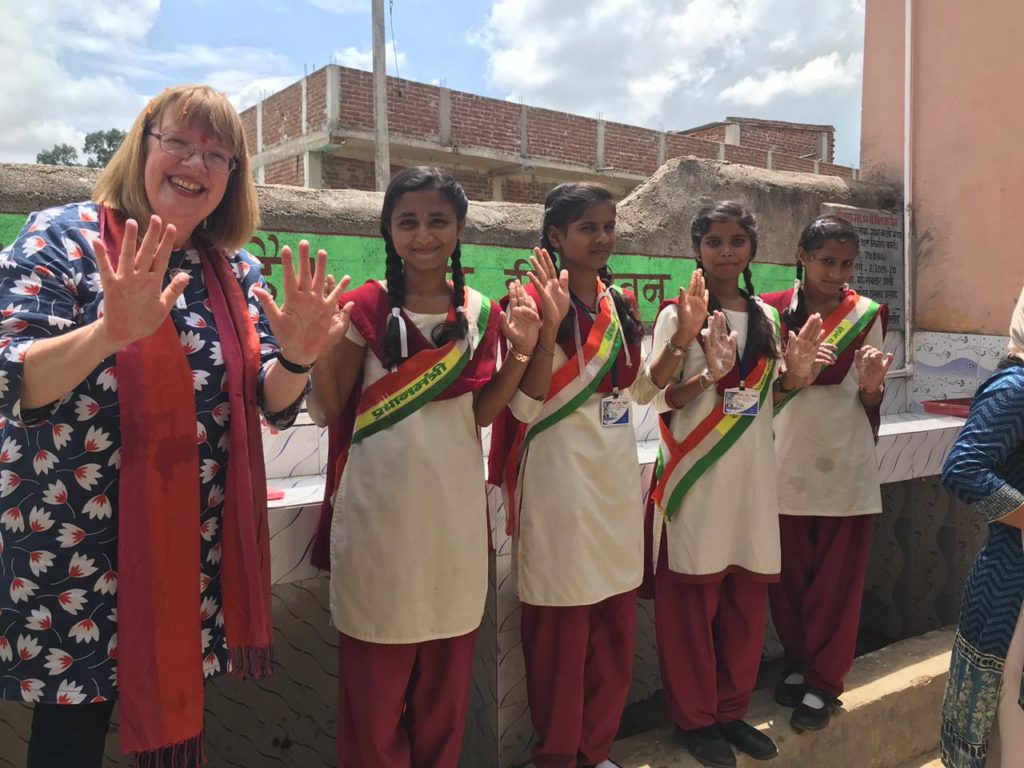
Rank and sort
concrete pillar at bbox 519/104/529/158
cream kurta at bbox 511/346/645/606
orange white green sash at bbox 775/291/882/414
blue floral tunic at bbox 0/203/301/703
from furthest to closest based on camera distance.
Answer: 1. concrete pillar at bbox 519/104/529/158
2. orange white green sash at bbox 775/291/882/414
3. cream kurta at bbox 511/346/645/606
4. blue floral tunic at bbox 0/203/301/703

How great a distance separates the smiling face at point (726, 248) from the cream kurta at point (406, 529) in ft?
3.11

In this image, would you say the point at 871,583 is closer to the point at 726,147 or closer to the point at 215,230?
the point at 215,230

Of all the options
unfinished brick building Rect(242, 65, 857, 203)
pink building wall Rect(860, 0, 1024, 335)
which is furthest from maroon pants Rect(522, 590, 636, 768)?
unfinished brick building Rect(242, 65, 857, 203)

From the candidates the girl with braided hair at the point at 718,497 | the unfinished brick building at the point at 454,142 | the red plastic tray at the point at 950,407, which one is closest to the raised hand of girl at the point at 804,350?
the girl with braided hair at the point at 718,497

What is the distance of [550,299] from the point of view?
178cm

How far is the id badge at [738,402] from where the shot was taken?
2.17 meters

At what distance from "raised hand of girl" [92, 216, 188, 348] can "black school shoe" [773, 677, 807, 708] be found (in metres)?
2.36

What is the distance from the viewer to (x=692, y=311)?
2072 millimetres

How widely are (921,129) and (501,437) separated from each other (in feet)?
14.7

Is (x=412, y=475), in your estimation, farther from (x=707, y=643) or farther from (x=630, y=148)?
(x=630, y=148)

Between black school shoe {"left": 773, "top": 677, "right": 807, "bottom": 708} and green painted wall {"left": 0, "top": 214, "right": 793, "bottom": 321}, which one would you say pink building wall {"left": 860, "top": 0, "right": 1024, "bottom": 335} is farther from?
black school shoe {"left": 773, "top": 677, "right": 807, "bottom": 708}

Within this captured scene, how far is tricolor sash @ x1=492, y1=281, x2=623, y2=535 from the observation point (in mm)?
1932

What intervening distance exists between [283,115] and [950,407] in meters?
12.0

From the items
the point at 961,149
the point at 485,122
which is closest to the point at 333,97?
the point at 485,122
